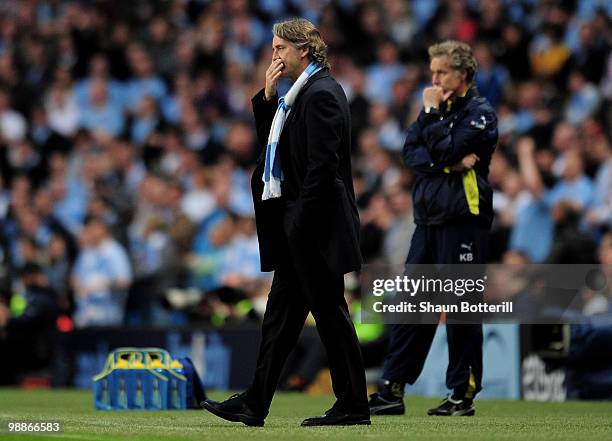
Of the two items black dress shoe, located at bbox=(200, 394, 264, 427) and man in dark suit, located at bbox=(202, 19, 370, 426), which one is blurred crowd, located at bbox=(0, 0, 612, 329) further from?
black dress shoe, located at bbox=(200, 394, 264, 427)

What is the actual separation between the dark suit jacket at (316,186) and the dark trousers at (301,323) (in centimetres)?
8

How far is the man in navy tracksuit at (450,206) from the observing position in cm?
944

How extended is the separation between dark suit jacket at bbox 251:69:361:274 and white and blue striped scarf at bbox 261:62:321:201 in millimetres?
33

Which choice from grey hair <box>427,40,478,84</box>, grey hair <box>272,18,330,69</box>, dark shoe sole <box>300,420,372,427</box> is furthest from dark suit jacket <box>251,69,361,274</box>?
grey hair <box>427,40,478,84</box>

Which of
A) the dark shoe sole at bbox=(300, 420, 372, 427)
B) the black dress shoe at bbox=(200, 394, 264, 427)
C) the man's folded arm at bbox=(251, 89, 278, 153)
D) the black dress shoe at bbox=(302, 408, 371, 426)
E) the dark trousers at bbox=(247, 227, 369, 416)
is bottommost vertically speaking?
the dark shoe sole at bbox=(300, 420, 372, 427)

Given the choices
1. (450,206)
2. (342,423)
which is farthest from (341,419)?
(450,206)

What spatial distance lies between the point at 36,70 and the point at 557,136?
32.5 ft

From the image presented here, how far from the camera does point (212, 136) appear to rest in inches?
793

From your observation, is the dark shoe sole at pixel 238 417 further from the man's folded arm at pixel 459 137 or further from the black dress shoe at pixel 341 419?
the man's folded arm at pixel 459 137

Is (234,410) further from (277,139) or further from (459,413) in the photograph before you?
(459,413)

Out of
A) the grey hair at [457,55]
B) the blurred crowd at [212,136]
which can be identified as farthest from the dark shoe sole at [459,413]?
the blurred crowd at [212,136]

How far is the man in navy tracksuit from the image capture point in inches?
372

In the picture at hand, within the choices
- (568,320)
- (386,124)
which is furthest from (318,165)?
(386,124)

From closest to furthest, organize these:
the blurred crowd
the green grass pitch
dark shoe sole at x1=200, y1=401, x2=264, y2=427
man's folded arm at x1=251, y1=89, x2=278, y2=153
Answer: the green grass pitch, dark shoe sole at x1=200, y1=401, x2=264, y2=427, man's folded arm at x1=251, y1=89, x2=278, y2=153, the blurred crowd
